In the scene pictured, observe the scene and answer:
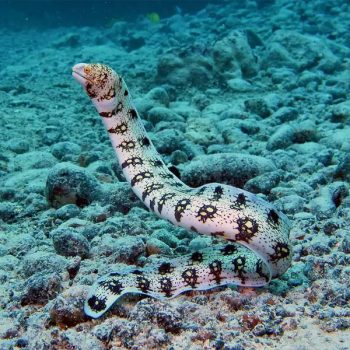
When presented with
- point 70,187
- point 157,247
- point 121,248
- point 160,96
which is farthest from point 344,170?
point 160,96

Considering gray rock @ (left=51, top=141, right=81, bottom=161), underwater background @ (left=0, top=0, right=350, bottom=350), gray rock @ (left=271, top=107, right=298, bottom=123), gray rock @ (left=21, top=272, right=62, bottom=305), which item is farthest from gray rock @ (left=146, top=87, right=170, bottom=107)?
gray rock @ (left=21, top=272, right=62, bottom=305)

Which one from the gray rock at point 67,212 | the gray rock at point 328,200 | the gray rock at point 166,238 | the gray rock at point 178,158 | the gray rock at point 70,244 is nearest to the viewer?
the gray rock at point 70,244

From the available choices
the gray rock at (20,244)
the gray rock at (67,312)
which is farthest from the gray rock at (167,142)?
the gray rock at (67,312)

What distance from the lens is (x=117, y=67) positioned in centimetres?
1433

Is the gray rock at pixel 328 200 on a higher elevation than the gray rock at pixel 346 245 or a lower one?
lower

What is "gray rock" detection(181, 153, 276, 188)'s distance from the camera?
5.71 meters

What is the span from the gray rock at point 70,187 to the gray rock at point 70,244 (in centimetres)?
133

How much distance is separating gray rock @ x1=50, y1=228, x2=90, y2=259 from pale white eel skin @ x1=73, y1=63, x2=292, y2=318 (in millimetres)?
773

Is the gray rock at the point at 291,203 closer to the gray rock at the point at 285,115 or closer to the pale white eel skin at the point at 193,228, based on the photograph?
the pale white eel skin at the point at 193,228

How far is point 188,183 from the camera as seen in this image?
5801 mm

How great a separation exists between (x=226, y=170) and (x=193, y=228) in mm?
2386

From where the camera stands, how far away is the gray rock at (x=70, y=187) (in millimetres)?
5453

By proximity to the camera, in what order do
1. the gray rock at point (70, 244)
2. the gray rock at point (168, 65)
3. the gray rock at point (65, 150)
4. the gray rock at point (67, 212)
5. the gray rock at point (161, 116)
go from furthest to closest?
1. the gray rock at point (168, 65)
2. the gray rock at point (161, 116)
3. the gray rock at point (65, 150)
4. the gray rock at point (67, 212)
5. the gray rock at point (70, 244)

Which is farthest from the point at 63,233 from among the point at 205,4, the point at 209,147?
the point at 205,4
